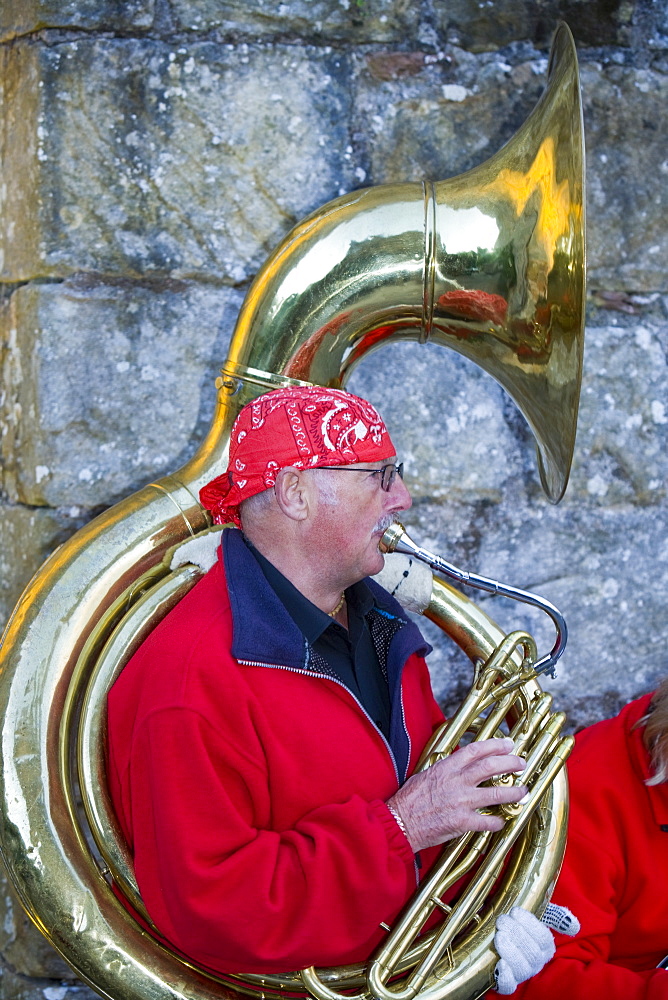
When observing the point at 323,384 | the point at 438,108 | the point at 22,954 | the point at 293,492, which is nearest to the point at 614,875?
the point at 293,492

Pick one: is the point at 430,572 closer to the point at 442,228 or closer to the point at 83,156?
the point at 442,228

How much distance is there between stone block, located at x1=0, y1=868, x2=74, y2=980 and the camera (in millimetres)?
1979

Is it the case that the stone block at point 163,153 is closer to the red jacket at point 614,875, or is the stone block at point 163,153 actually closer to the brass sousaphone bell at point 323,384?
the brass sousaphone bell at point 323,384

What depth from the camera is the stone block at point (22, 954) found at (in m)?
1.98

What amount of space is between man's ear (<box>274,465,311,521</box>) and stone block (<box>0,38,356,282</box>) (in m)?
0.72

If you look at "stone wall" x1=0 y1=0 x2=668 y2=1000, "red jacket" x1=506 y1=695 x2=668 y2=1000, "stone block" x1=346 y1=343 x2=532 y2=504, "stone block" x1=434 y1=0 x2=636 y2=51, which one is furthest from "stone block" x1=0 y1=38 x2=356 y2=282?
"red jacket" x1=506 y1=695 x2=668 y2=1000

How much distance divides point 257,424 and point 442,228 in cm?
50

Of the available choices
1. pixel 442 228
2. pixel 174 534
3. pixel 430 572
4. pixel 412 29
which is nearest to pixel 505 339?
pixel 442 228

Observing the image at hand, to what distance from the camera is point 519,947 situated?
1459 mm

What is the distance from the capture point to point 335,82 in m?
2.02

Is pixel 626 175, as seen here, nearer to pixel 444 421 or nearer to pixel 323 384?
pixel 444 421

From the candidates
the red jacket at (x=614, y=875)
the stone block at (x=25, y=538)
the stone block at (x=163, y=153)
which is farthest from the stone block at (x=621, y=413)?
the stone block at (x=25, y=538)

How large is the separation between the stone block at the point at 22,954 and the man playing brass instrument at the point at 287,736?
0.73 m

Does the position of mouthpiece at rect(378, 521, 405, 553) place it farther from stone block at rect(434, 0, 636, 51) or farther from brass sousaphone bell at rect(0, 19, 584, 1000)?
stone block at rect(434, 0, 636, 51)
